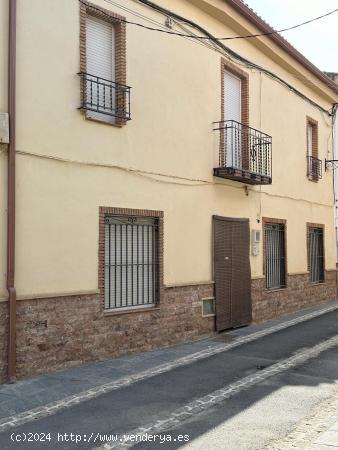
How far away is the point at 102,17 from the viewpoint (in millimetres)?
8492

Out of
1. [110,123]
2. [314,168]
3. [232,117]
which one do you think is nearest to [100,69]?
[110,123]

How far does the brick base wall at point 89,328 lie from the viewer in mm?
7059

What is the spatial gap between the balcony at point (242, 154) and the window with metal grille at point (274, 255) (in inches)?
62.0

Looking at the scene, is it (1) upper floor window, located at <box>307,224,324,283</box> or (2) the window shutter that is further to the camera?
(2) the window shutter

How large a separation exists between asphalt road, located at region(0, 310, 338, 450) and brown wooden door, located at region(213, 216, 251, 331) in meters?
2.19

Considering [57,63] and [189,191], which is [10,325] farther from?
[189,191]

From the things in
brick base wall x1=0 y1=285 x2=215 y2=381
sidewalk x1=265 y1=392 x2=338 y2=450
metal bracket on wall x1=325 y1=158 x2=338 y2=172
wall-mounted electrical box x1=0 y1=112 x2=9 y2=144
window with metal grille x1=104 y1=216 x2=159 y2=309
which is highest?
metal bracket on wall x1=325 y1=158 x2=338 y2=172

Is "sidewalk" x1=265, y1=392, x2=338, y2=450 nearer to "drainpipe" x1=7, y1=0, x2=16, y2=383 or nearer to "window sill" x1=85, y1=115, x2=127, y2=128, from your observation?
"drainpipe" x1=7, y1=0, x2=16, y2=383

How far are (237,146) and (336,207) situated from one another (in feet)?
22.5

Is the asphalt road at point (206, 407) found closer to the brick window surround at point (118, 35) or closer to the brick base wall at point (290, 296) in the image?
the brick base wall at point (290, 296)

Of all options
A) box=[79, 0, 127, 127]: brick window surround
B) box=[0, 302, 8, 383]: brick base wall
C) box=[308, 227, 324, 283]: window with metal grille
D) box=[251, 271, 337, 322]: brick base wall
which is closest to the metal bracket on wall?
box=[308, 227, 324, 283]: window with metal grille

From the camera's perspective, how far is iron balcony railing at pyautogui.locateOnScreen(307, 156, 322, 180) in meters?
15.3

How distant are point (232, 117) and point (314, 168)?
191 inches

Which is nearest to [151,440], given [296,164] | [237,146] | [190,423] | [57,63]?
[190,423]
